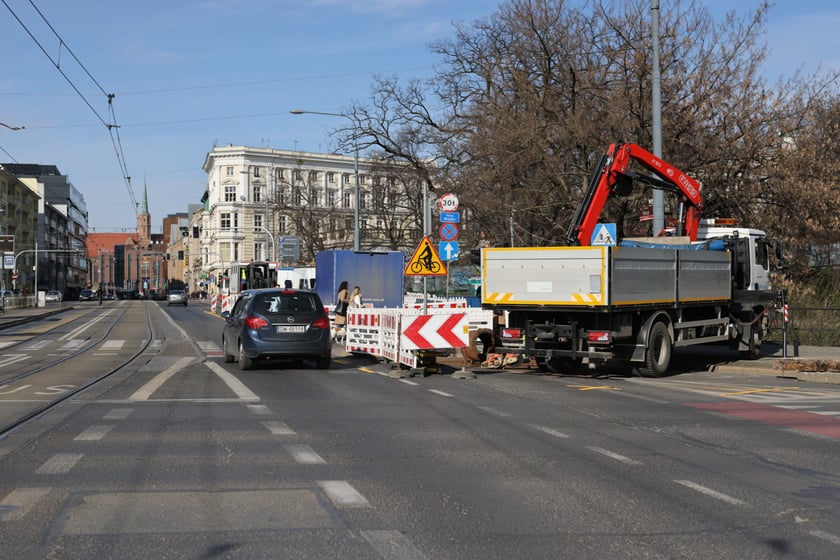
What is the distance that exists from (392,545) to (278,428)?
16.0ft

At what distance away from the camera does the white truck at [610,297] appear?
15.6 metres

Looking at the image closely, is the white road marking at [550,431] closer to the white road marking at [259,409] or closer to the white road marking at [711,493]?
the white road marking at [711,493]

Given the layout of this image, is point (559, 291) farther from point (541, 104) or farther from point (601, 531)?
point (541, 104)

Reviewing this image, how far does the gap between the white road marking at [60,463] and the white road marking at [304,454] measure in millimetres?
1869

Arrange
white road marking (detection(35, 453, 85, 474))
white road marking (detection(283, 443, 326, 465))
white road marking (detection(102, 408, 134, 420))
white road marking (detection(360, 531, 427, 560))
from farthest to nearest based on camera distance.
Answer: white road marking (detection(102, 408, 134, 420))
white road marking (detection(283, 443, 326, 465))
white road marking (detection(35, 453, 85, 474))
white road marking (detection(360, 531, 427, 560))

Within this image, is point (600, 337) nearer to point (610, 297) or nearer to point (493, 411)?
point (610, 297)

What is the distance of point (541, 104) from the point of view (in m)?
30.1

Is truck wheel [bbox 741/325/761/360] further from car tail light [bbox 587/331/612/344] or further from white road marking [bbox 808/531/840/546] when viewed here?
white road marking [bbox 808/531/840/546]

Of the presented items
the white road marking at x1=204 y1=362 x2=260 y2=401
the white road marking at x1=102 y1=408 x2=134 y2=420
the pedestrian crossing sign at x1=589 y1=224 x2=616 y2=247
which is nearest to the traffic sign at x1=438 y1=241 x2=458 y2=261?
the pedestrian crossing sign at x1=589 y1=224 x2=616 y2=247

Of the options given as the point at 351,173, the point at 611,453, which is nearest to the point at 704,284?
the point at 611,453

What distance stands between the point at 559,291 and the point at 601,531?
34.4ft

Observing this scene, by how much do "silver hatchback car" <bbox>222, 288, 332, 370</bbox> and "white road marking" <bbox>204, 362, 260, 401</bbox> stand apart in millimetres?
519

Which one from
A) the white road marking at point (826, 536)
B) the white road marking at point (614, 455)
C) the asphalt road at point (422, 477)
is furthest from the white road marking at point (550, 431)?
the white road marking at point (826, 536)

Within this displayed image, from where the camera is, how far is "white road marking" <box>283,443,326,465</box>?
7.89 m
